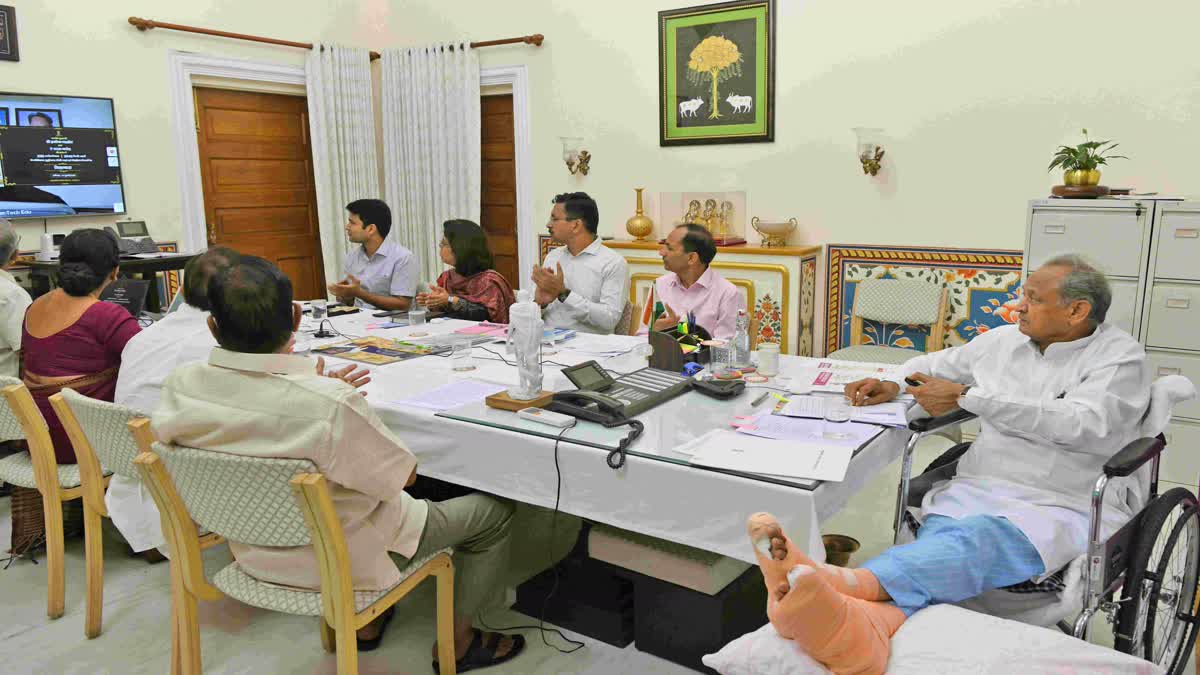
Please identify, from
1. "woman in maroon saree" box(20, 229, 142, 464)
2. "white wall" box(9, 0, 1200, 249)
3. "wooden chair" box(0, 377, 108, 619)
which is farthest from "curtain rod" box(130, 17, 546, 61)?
"wooden chair" box(0, 377, 108, 619)

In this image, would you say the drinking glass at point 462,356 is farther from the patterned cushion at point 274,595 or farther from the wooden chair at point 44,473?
the wooden chair at point 44,473

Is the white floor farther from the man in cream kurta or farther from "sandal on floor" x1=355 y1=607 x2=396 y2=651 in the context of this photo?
the man in cream kurta

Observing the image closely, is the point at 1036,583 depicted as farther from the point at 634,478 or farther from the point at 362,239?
the point at 362,239

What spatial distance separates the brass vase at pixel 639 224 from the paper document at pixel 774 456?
12.1 ft

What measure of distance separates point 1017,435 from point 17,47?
17.2 feet

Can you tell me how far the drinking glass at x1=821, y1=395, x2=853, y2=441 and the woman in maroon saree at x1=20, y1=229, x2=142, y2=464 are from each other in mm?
2269

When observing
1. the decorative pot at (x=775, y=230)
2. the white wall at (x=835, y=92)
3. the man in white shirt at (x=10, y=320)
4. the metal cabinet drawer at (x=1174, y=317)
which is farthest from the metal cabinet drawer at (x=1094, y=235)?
the man in white shirt at (x=10, y=320)

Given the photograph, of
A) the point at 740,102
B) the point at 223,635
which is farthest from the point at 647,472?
the point at 740,102

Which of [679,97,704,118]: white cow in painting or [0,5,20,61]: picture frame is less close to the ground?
[0,5,20,61]: picture frame

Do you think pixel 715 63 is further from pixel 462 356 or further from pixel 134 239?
pixel 134 239

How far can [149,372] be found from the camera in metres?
2.64

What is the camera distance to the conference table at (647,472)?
1.86 m

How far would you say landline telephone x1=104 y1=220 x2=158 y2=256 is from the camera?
4992mm

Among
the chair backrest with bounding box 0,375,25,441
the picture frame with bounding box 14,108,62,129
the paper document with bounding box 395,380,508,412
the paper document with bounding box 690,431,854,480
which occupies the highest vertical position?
the picture frame with bounding box 14,108,62,129
